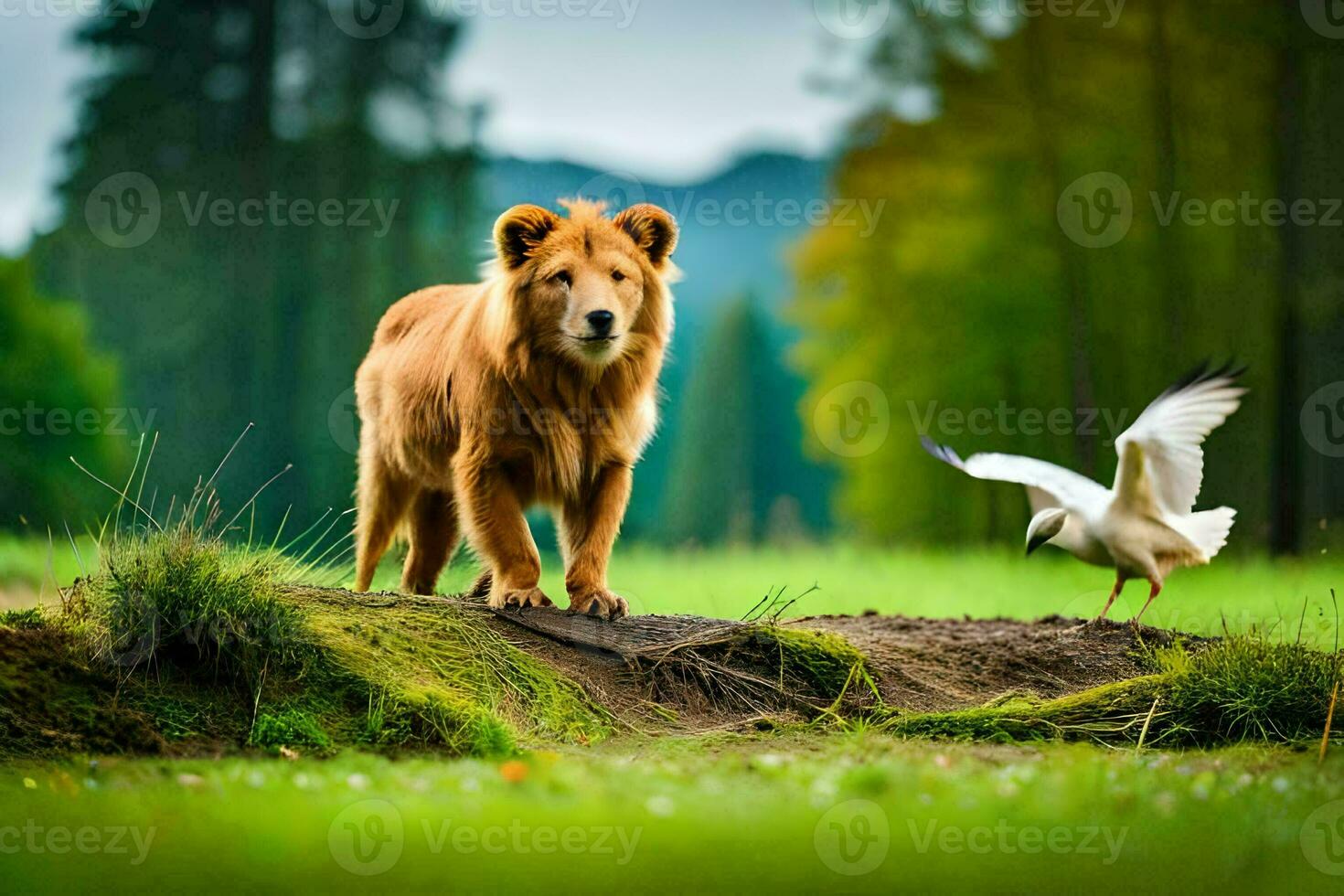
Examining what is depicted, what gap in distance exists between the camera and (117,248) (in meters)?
19.2

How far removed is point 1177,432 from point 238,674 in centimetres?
504

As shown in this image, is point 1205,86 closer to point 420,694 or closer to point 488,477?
point 488,477

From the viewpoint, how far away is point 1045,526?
24.2 ft

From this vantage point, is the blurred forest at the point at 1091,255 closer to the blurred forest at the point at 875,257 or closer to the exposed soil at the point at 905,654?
the blurred forest at the point at 875,257

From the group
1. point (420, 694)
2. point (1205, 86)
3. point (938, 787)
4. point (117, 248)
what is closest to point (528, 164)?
point (117, 248)

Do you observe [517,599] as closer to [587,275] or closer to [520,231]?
[587,275]

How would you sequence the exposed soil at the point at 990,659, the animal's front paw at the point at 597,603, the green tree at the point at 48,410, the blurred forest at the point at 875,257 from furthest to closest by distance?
the green tree at the point at 48,410
the blurred forest at the point at 875,257
the exposed soil at the point at 990,659
the animal's front paw at the point at 597,603

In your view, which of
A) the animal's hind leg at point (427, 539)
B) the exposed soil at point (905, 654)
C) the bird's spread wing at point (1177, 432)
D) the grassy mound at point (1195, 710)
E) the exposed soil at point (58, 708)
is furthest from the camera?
the animal's hind leg at point (427, 539)

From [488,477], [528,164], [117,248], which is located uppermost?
[528,164]

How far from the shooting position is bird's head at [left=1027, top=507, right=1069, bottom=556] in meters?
7.37

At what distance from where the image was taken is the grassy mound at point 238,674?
214 inches

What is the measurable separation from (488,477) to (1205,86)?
1184cm

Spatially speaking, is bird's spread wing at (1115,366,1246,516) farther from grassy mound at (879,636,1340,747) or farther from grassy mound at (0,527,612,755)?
grassy mound at (0,527,612,755)

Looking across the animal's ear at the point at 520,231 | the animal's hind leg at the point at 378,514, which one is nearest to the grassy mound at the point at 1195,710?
the animal's ear at the point at 520,231
